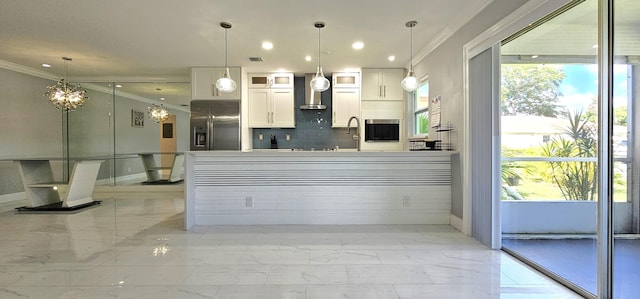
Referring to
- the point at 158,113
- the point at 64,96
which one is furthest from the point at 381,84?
the point at 64,96

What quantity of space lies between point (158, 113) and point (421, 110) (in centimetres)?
570

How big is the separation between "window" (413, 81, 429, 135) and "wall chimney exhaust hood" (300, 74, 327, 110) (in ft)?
5.59

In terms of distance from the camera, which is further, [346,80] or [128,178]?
[128,178]

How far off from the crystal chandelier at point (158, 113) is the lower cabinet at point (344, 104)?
3.98 meters

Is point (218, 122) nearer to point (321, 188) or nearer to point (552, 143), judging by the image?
point (321, 188)

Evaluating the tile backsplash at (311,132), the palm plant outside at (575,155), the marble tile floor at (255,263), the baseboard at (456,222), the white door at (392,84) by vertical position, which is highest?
the white door at (392,84)

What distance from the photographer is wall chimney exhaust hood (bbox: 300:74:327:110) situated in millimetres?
5777

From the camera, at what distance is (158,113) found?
680cm

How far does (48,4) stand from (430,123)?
4.74 meters

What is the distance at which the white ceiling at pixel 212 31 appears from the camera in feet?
10.2

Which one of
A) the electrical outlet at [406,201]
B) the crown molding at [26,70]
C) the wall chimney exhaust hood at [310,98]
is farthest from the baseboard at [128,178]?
the electrical outlet at [406,201]

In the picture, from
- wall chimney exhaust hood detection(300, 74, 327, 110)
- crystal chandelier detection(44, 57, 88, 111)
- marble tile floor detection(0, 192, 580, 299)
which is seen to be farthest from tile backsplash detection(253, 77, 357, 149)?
crystal chandelier detection(44, 57, 88, 111)

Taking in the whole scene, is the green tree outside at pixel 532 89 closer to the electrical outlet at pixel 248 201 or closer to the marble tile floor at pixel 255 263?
the marble tile floor at pixel 255 263

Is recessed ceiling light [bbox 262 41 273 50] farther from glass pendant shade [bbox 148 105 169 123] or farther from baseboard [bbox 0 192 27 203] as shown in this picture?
baseboard [bbox 0 192 27 203]
